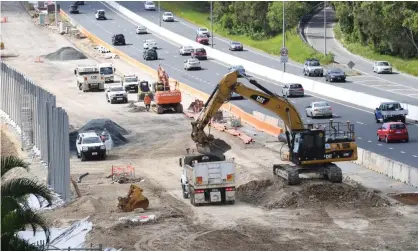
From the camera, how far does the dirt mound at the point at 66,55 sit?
114 metres

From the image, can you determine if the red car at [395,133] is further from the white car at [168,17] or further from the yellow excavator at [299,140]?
the white car at [168,17]

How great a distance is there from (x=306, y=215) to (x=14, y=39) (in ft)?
296

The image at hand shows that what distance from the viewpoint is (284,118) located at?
48750 millimetres

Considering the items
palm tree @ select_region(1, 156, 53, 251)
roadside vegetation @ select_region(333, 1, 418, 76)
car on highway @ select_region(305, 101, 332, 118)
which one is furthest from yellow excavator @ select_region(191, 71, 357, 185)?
roadside vegetation @ select_region(333, 1, 418, 76)

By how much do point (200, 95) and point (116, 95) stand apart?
621 centimetres

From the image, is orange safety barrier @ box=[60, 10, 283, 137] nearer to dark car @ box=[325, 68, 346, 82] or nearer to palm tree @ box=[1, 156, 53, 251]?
dark car @ box=[325, 68, 346, 82]

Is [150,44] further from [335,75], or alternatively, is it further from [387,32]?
[335,75]

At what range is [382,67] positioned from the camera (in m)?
98.2

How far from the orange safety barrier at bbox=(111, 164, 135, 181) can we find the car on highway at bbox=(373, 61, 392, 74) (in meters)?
44.9

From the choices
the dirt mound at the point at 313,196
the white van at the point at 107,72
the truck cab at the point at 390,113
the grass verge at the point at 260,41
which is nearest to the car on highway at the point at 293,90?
the truck cab at the point at 390,113

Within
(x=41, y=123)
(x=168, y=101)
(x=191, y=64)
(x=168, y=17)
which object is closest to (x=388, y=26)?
(x=191, y=64)

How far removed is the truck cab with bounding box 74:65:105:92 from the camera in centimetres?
9256

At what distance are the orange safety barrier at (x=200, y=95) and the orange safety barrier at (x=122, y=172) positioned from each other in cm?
1166

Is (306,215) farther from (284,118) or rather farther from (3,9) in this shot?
(3,9)
